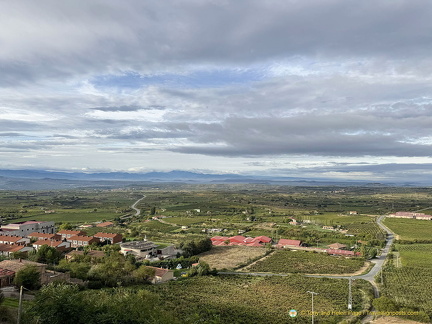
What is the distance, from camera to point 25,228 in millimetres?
67812

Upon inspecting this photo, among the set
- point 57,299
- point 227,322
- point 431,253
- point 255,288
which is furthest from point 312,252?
point 57,299

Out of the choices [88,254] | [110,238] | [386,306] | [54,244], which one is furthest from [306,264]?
[54,244]

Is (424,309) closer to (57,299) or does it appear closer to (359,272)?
(359,272)

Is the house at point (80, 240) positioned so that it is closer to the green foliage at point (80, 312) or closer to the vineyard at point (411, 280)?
the green foliage at point (80, 312)

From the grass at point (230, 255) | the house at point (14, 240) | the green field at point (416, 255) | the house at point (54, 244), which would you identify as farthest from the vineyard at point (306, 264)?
the house at point (14, 240)

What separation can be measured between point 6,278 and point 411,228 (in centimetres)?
8665

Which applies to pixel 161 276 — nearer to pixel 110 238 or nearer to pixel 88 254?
pixel 88 254

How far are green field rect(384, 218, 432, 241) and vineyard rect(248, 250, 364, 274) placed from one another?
89.6 ft

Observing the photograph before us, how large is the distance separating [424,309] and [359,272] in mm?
15035

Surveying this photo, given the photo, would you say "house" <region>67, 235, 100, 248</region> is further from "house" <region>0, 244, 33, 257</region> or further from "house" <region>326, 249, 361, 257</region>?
"house" <region>326, 249, 361, 257</region>

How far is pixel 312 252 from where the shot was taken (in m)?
56.8

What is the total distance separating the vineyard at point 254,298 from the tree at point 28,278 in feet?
36.7

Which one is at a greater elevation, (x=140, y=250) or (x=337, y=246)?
(x=140, y=250)

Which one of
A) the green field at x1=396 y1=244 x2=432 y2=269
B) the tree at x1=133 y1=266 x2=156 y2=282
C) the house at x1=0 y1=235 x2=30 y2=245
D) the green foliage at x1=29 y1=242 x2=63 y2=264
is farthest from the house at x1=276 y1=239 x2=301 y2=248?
the house at x1=0 y1=235 x2=30 y2=245
